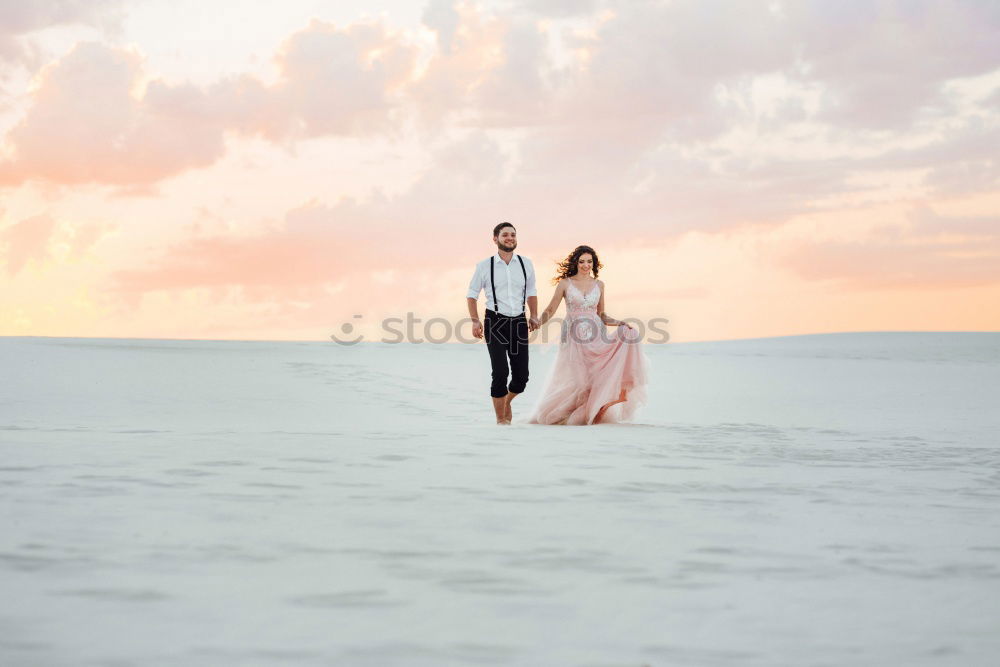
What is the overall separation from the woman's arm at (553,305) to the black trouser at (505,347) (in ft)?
0.59

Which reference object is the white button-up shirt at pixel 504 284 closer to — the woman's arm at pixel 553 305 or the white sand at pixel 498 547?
the woman's arm at pixel 553 305

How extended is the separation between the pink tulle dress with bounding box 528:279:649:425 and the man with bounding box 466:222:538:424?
1.12 feet

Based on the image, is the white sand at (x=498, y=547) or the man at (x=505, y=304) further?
the man at (x=505, y=304)

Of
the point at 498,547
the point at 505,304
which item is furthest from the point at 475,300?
the point at 498,547

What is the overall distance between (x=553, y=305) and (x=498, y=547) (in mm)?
5999

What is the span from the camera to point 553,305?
9867 millimetres

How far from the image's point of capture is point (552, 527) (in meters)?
4.39

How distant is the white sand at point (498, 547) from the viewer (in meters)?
2.96

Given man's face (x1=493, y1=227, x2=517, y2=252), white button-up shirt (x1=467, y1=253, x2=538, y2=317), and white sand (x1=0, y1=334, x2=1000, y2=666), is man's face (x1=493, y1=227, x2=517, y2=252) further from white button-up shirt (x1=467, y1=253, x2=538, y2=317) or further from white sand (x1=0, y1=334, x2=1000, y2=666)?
white sand (x1=0, y1=334, x2=1000, y2=666)

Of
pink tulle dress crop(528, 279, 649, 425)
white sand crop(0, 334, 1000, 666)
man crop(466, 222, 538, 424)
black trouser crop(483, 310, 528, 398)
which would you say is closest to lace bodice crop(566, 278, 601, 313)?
pink tulle dress crop(528, 279, 649, 425)

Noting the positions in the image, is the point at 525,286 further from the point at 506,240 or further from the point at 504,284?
the point at 506,240

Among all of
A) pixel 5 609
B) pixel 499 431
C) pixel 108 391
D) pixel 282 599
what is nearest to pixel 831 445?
pixel 499 431

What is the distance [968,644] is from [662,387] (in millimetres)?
14149

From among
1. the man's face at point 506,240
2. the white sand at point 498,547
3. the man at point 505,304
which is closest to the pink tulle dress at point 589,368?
the man at point 505,304
